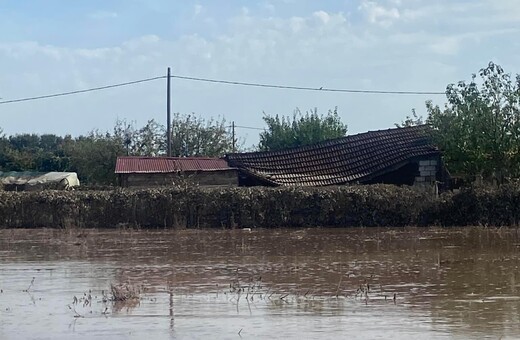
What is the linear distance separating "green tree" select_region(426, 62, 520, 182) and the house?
9975 millimetres

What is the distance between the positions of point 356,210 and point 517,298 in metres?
19.4

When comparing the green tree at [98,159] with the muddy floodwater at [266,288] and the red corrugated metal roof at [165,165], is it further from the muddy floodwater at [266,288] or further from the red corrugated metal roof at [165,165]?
the muddy floodwater at [266,288]

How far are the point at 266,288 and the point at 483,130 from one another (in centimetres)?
2235

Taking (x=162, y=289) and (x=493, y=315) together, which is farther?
(x=162, y=289)

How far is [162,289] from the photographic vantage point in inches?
626

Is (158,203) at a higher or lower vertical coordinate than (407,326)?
higher

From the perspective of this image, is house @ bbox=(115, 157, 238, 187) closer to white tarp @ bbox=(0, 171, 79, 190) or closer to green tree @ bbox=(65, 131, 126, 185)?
white tarp @ bbox=(0, 171, 79, 190)

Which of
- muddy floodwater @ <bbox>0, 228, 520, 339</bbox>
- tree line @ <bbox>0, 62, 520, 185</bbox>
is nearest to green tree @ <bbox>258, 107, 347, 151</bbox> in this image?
tree line @ <bbox>0, 62, 520, 185</bbox>

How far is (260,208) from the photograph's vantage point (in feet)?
110

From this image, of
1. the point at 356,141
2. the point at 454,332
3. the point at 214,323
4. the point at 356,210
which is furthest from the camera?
the point at 356,141

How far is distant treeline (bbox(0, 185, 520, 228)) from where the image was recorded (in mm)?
32438

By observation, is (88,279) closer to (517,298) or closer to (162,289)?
(162,289)

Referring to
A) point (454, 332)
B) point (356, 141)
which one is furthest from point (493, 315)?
point (356, 141)

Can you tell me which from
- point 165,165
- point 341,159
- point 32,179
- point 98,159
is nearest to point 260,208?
point 165,165
